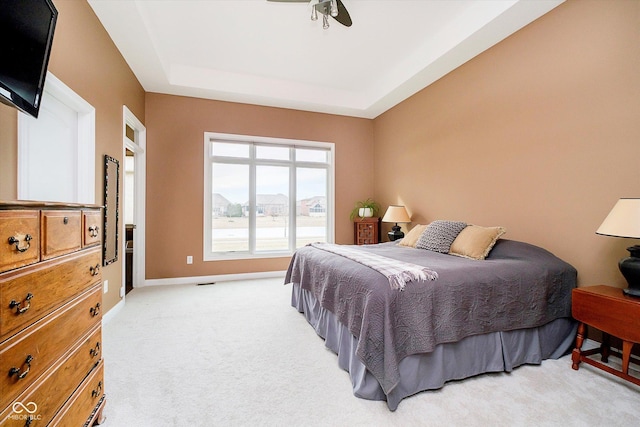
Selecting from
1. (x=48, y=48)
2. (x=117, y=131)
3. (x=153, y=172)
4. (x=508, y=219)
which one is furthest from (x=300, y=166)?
(x=48, y=48)

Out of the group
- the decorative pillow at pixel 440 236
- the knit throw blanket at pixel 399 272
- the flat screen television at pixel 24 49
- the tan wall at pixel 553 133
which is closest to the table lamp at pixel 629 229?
the tan wall at pixel 553 133

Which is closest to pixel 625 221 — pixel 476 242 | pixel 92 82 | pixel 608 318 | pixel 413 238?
pixel 608 318

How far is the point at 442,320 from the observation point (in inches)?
73.6

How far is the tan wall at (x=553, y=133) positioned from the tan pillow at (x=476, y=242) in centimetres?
39

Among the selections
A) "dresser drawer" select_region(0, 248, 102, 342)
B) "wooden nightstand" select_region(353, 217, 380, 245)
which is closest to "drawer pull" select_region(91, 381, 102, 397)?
"dresser drawer" select_region(0, 248, 102, 342)

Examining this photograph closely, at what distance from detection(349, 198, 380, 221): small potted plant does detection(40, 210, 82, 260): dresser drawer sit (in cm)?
427

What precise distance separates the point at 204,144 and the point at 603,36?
15.6ft

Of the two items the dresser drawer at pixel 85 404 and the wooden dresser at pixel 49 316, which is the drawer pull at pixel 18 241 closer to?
the wooden dresser at pixel 49 316

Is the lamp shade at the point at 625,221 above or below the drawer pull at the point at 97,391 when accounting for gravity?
above

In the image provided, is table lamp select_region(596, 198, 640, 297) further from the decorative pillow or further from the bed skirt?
the decorative pillow

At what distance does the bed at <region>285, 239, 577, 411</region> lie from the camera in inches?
68.2

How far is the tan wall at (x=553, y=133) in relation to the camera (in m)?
2.22

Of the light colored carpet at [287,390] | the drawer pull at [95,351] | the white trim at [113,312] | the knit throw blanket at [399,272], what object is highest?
the knit throw blanket at [399,272]

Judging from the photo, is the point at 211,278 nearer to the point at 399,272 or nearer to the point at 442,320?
the point at 399,272
